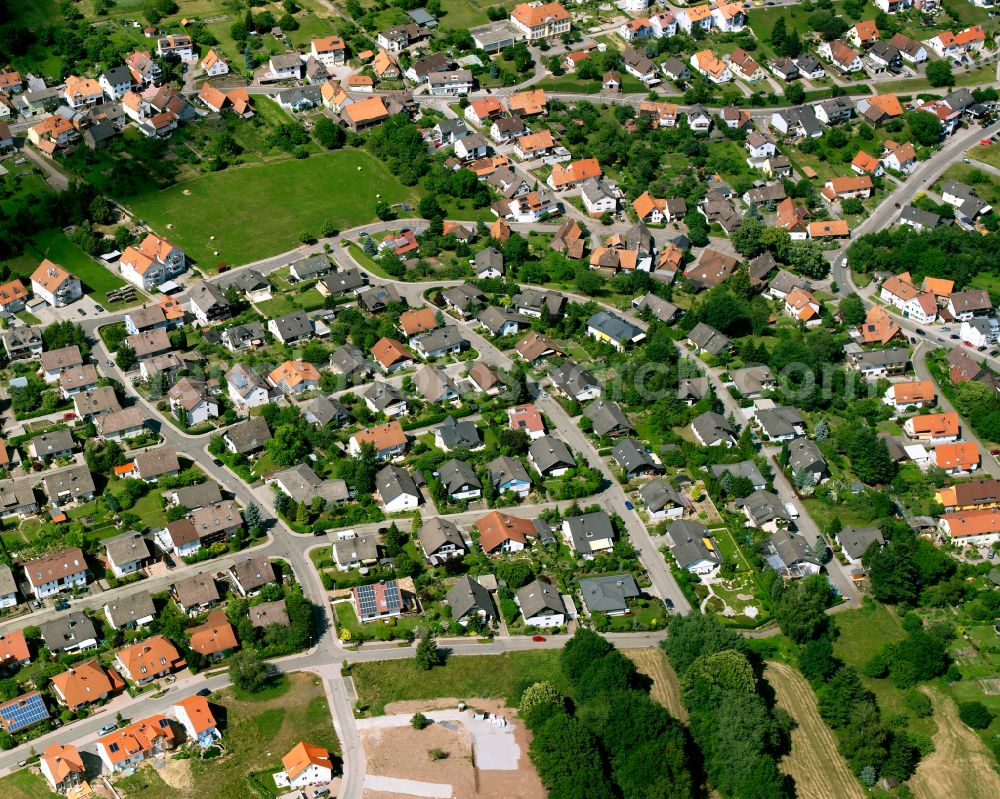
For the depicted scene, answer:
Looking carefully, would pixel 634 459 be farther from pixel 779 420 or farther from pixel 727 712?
pixel 727 712

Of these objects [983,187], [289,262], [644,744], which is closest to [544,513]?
[644,744]

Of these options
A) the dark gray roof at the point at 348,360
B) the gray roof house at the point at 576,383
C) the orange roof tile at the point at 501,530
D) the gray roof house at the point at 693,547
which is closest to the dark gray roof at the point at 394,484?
the orange roof tile at the point at 501,530

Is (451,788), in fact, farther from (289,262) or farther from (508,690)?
(289,262)

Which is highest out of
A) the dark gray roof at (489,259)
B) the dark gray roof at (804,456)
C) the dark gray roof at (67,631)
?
the dark gray roof at (804,456)

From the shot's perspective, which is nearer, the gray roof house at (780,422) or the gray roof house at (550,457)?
the gray roof house at (550,457)

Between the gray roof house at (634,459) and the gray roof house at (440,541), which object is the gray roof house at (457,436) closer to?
the gray roof house at (440,541)

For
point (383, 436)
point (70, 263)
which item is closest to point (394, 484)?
point (383, 436)

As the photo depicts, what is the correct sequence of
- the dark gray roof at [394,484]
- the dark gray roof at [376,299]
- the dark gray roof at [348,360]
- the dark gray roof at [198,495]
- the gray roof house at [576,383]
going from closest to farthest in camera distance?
the dark gray roof at [198,495], the dark gray roof at [394,484], the gray roof house at [576,383], the dark gray roof at [348,360], the dark gray roof at [376,299]

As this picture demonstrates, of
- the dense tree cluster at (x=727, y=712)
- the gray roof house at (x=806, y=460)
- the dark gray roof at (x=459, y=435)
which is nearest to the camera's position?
the dense tree cluster at (x=727, y=712)
